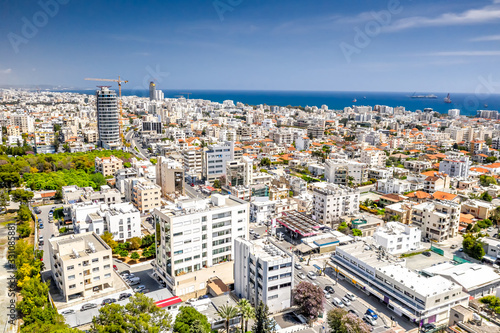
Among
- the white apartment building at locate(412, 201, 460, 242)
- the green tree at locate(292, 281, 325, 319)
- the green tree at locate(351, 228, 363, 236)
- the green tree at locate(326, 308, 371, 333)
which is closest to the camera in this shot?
the green tree at locate(326, 308, 371, 333)

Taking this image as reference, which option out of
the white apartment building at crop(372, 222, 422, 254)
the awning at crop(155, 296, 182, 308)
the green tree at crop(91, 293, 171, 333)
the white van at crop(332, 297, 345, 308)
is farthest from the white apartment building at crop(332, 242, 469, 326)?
the green tree at crop(91, 293, 171, 333)

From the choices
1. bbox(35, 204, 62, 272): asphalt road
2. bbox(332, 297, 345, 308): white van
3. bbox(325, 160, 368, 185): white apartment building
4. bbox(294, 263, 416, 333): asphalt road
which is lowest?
bbox(294, 263, 416, 333): asphalt road

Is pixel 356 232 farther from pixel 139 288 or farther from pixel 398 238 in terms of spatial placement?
pixel 139 288

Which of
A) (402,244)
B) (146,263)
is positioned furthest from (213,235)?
(402,244)

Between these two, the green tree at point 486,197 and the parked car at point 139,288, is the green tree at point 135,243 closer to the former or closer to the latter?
the parked car at point 139,288

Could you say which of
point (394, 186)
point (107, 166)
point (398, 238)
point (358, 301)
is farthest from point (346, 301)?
point (107, 166)

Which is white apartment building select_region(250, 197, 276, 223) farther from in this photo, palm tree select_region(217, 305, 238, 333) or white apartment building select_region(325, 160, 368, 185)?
palm tree select_region(217, 305, 238, 333)
